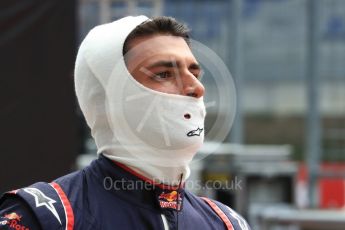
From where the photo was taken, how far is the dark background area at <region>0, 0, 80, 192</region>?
3297 millimetres

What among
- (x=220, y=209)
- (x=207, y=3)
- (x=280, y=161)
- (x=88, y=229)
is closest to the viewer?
(x=88, y=229)

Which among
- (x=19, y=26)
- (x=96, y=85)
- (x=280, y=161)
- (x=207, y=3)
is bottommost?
(x=280, y=161)

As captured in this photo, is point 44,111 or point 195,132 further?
point 44,111

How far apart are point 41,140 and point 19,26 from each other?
1.61ft

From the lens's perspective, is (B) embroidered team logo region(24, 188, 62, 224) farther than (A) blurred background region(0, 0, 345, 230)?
No

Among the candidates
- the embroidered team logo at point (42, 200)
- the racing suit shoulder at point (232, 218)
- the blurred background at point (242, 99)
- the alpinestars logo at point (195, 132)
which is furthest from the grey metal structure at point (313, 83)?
the embroidered team logo at point (42, 200)

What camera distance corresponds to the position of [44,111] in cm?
341

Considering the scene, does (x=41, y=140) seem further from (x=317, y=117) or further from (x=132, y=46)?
(x=317, y=117)

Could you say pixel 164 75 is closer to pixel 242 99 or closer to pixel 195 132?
pixel 195 132

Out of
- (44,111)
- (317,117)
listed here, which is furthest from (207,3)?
(44,111)

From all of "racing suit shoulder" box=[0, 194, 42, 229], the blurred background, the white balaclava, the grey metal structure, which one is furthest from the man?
the grey metal structure

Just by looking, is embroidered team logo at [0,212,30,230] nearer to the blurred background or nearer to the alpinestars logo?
the alpinestars logo

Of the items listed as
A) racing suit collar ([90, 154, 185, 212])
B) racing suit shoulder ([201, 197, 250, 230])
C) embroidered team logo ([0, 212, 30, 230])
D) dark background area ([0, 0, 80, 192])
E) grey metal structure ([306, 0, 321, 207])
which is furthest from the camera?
grey metal structure ([306, 0, 321, 207])

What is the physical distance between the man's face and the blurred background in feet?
1.45
